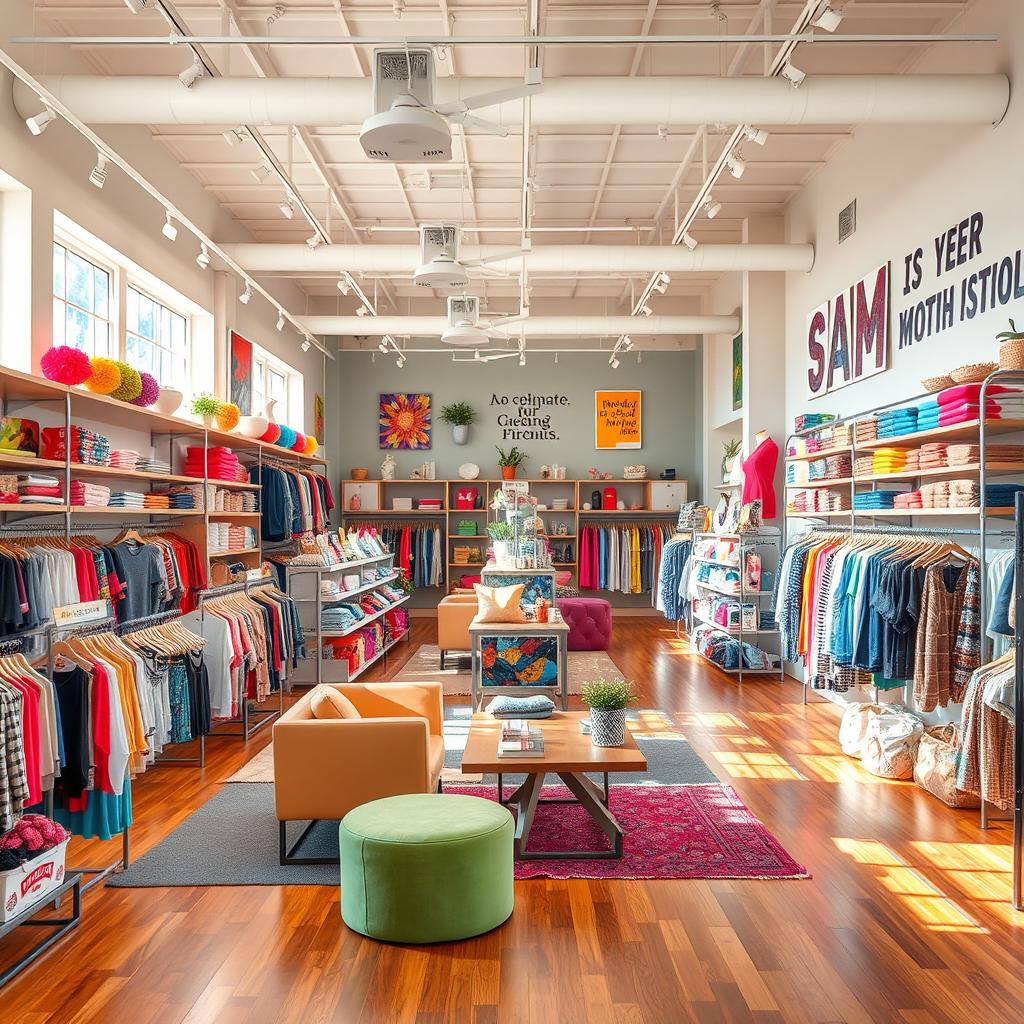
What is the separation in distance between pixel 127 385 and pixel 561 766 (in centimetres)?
341

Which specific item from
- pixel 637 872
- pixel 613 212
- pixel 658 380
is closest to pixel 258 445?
pixel 613 212

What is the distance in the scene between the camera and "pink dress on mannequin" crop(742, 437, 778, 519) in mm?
9070

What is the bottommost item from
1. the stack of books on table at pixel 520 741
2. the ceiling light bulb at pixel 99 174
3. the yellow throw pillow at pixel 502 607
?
the stack of books on table at pixel 520 741

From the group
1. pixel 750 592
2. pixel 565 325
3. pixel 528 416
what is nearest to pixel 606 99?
pixel 750 592

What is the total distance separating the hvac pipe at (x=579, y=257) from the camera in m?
8.56

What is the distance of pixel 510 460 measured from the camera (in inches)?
549

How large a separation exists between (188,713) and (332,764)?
1.72m

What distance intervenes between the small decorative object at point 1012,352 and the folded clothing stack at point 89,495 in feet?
16.3

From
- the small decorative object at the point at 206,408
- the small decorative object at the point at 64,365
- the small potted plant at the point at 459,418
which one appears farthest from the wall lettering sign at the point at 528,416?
the small decorative object at the point at 64,365

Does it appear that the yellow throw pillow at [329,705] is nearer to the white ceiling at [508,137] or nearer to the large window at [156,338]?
the white ceiling at [508,137]

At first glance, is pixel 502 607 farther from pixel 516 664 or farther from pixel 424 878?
pixel 424 878

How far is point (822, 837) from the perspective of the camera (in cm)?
448

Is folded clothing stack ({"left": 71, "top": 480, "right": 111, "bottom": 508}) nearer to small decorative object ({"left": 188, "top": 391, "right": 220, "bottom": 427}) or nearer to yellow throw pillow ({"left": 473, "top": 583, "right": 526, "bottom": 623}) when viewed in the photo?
small decorative object ({"left": 188, "top": 391, "right": 220, "bottom": 427})

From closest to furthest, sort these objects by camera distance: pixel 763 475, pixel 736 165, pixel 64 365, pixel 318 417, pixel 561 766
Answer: pixel 561 766 < pixel 64 365 < pixel 736 165 < pixel 763 475 < pixel 318 417
